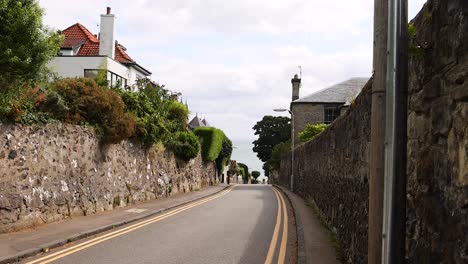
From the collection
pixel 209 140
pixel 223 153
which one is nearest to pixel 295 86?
pixel 223 153

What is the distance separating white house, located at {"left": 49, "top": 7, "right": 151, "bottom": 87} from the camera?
119 feet

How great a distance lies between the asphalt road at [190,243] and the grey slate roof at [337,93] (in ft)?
120

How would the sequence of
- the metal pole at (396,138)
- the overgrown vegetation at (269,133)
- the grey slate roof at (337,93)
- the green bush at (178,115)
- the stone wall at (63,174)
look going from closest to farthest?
the metal pole at (396,138)
the stone wall at (63,174)
the green bush at (178,115)
the grey slate roof at (337,93)
the overgrown vegetation at (269,133)

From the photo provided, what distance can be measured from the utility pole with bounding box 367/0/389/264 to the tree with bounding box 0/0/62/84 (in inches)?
333

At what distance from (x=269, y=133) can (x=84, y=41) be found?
53963 mm

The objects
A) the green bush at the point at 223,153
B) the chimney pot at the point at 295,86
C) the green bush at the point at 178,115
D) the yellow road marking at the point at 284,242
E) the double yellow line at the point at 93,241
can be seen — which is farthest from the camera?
the chimney pot at the point at 295,86

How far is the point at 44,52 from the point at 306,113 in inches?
1715

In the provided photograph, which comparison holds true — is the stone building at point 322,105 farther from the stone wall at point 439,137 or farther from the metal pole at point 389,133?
the metal pole at point 389,133

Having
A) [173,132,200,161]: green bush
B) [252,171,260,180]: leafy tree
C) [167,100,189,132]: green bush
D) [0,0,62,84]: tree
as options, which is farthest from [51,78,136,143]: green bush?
[252,171,260,180]: leafy tree

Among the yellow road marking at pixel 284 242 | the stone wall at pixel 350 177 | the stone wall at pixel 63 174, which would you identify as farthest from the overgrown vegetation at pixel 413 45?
the stone wall at pixel 63 174

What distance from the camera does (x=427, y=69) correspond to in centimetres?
481

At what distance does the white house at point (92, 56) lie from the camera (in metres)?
36.3

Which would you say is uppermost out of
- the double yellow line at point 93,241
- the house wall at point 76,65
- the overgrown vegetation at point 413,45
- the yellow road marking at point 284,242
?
the house wall at point 76,65

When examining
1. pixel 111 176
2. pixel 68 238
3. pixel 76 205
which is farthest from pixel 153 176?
pixel 68 238
